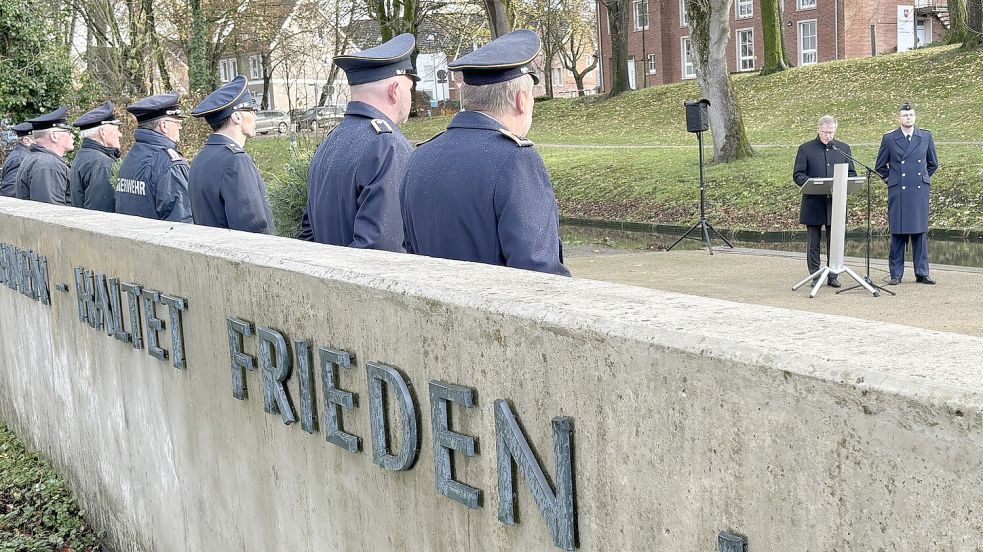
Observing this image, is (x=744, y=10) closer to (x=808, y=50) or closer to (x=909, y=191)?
(x=808, y=50)

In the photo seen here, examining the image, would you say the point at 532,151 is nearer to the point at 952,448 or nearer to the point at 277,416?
the point at 277,416

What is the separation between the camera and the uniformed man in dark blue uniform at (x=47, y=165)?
399 inches

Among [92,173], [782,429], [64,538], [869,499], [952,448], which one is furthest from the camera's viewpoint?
[92,173]

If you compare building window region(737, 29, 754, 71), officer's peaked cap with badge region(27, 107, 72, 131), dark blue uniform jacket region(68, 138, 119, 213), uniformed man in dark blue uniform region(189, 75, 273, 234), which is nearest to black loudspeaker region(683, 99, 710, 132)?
officer's peaked cap with badge region(27, 107, 72, 131)

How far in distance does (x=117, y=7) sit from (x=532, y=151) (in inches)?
1265

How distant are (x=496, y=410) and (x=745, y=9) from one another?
180 feet

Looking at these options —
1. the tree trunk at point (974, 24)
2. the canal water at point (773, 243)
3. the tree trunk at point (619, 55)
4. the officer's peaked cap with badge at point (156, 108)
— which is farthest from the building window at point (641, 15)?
the officer's peaked cap with badge at point (156, 108)

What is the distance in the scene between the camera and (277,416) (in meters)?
3.53

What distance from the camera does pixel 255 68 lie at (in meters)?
80.6

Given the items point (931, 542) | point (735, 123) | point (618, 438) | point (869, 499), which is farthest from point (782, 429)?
point (735, 123)

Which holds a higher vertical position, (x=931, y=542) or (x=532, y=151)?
(x=532, y=151)

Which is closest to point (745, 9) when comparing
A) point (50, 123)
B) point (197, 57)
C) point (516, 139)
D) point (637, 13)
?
point (637, 13)

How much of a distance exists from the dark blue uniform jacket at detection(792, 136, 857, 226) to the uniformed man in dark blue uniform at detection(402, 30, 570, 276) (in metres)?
9.60

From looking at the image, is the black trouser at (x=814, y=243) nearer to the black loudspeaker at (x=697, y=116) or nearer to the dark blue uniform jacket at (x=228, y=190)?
the black loudspeaker at (x=697, y=116)
